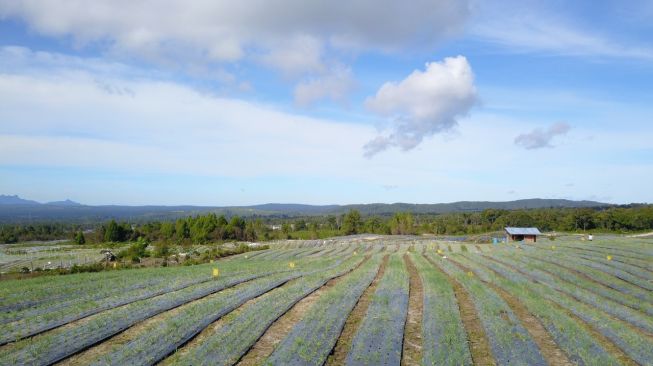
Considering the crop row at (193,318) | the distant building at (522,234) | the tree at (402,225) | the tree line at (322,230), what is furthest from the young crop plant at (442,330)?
the tree at (402,225)

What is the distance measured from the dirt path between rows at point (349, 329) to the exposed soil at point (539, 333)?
5.63 meters

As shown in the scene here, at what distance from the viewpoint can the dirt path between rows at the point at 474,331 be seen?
12992mm

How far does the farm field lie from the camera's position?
12586 mm

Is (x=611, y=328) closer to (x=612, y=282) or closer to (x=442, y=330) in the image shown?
(x=442, y=330)

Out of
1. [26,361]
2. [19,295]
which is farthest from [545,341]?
[19,295]

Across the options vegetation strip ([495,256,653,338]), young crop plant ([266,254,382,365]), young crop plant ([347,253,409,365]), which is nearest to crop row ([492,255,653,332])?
vegetation strip ([495,256,653,338])

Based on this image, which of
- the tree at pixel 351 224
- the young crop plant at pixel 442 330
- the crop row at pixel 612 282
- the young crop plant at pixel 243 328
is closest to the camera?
the young crop plant at pixel 243 328

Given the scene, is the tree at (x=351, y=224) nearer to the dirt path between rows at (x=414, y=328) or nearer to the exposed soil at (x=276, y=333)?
the dirt path between rows at (x=414, y=328)

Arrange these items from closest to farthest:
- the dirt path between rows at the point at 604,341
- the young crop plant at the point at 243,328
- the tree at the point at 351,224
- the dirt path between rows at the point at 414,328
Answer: the young crop plant at the point at 243,328 → the dirt path between rows at the point at 414,328 → the dirt path between rows at the point at 604,341 → the tree at the point at 351,224

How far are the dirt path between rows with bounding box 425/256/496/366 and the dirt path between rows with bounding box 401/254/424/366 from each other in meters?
1.53

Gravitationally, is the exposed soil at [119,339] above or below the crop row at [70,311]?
below

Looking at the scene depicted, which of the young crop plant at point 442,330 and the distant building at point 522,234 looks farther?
the distant building at point 522,234

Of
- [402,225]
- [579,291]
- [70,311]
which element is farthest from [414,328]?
[402,225]

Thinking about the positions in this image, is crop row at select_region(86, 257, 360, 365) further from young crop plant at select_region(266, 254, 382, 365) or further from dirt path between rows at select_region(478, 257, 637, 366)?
dirt path between rows at select_region(478, 257, 637, 366)
